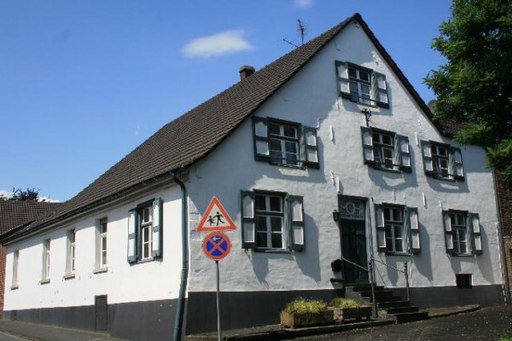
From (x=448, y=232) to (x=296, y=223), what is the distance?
6841mm

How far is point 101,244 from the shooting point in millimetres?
18344

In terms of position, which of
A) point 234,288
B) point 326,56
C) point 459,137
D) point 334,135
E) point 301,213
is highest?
point 326,56

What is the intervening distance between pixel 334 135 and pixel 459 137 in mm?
4936

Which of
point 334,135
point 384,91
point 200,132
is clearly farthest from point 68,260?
point 384,91

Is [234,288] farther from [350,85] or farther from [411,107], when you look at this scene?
[411,107]

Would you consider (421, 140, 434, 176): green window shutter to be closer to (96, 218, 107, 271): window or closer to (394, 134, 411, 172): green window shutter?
(394, 134, 411, 172): green window shutter

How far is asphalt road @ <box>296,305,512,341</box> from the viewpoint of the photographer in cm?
1185

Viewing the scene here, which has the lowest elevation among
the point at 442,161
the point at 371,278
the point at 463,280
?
the point at 463,280

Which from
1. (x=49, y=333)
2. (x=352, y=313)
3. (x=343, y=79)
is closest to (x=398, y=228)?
(x=343, y=79)

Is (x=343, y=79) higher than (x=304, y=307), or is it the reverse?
(x=343, y=79)

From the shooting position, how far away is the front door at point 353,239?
17.0 m

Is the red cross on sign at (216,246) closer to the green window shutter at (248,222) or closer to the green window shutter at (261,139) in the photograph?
the green window shutter at (248,222)

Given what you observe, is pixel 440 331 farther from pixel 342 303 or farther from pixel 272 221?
pixel 272 221

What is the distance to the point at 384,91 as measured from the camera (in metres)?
19.9
